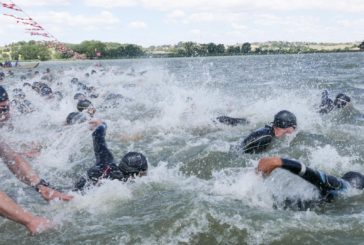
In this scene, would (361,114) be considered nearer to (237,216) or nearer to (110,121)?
(110,121)

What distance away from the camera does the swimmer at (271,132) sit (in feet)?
23.9

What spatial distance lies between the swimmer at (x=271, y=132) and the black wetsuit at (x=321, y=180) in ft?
4.48

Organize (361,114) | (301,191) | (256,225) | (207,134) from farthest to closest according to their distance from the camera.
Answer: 1. (361,114)
2. (207,134)
3. (301,191)
4. (256,225)

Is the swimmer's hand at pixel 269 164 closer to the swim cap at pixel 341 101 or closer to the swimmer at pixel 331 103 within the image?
the swimmer at pixel 331 103

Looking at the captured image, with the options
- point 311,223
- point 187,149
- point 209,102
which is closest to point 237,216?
point 311,223

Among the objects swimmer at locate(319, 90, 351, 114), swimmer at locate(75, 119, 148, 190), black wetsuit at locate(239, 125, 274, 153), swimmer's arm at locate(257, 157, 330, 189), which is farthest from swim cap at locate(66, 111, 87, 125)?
swimmer at locate(319, 90, 351, 114)

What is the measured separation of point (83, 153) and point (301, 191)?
19.6 ft

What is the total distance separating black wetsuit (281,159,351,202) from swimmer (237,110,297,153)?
1365 mm

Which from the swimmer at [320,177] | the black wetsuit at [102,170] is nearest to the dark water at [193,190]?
the black wetsuit at [102,170]

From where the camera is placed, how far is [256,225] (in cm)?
538

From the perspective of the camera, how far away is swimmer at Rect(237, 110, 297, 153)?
7.29 metres

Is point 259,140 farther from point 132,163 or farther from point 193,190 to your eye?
point 132,163

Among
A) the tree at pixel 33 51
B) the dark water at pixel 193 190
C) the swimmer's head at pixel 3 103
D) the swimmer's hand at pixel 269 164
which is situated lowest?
the tree at pixel 33 51

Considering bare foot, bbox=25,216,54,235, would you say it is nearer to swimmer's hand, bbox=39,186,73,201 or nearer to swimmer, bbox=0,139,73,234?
swimmer, bbox=0,139,73,234
